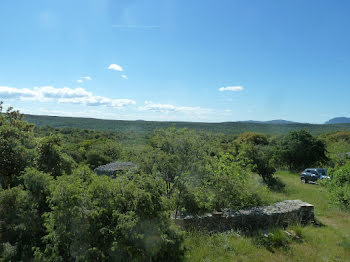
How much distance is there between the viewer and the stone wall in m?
6.22

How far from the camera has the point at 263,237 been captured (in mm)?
5898

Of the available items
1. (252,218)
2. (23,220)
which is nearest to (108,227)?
(23,220)

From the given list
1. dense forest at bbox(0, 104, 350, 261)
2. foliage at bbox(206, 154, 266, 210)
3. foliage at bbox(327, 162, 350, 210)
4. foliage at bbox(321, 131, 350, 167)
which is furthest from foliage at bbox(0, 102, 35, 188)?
foliage at bbox(321, 131, 350, 167)

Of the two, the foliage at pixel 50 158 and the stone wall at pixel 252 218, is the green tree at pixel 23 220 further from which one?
the stone wall at pixel 252 218

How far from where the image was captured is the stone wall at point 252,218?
622 cm

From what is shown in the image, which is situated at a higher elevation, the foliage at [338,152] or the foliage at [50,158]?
the foliage at [50,158]

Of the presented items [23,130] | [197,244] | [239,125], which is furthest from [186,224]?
[239,125]

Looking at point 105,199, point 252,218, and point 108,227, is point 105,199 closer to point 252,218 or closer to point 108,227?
point 108,227

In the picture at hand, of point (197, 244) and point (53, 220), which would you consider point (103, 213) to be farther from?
point (197, 244)

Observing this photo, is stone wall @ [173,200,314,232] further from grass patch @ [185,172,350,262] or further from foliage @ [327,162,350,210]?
foliage @ [327,162,350,210]

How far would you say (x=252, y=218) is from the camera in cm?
677

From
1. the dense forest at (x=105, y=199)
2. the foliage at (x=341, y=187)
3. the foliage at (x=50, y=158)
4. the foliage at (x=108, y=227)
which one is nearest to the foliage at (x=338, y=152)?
the foliage at (x=341, y=187)

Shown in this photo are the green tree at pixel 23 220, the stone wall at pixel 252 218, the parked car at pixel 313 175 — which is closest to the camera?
the green tree at pixel 23 220

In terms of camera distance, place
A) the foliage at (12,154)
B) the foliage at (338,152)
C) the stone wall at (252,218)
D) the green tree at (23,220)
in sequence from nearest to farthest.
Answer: the green tree at (23,220), the foliage at (12,154), the stone wall at (252,218), the foliage at (338,152)
